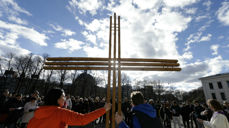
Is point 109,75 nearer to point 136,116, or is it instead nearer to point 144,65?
point 144,65

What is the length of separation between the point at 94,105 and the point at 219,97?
5478 cm

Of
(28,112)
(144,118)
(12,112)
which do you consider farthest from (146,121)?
(12,112)

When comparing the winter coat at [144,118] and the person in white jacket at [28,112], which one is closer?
the winter coat at [144,118]

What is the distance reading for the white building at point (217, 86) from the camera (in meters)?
44.6

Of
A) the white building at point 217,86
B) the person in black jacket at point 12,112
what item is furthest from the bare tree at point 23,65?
the white building at point 217,86

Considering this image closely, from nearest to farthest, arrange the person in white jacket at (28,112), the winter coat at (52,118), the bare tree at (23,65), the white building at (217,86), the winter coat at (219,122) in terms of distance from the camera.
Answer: the winter coat at (52,118)
the winter coat at (219,122)
the person in white jacket at (28,112)
the bare tree at (23,65)
the white building at (217,86)

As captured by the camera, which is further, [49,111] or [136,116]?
[136,116]

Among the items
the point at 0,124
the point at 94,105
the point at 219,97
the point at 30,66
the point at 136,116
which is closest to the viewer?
the point at 136,116

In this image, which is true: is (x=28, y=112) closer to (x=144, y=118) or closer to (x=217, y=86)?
(x=144, y=118)

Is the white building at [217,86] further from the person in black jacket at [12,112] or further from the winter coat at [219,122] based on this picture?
the person in black jacket at [12,112]

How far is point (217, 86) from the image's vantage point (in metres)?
46.9

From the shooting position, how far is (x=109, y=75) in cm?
343

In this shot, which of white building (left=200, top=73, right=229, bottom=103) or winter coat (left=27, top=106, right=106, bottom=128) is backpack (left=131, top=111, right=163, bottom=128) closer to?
winter coat (left=27, top=106, right=106, bottom=128)

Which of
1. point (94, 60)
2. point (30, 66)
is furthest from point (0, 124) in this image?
point (30, 66)
